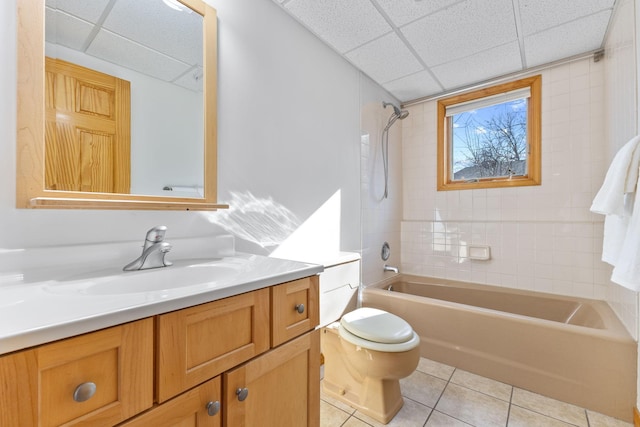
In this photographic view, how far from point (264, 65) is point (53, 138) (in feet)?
3.30

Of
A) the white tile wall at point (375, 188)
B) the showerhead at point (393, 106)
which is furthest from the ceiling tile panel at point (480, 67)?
the white tile wall at point (375, 188)

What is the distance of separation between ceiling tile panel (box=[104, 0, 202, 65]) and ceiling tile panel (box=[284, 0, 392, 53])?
2.17ft

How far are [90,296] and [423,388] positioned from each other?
1739 millimetres

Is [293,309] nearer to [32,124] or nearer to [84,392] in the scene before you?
[84,392]

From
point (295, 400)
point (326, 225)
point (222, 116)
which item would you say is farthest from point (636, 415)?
point (222, 116)

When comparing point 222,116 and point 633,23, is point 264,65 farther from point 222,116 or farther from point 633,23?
point 633,23

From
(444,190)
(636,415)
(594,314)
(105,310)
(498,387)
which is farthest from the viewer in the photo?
(444,190)

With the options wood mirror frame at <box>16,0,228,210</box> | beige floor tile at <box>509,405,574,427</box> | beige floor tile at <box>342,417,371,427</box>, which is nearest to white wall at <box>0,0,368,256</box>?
wood mirror frame at <box>16,0,228,210</box>

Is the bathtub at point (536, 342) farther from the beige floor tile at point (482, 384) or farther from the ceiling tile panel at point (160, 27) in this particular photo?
the ceiling tile panel at point (160, 27)

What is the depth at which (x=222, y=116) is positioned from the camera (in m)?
1.32

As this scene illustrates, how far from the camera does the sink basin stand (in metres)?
0.73

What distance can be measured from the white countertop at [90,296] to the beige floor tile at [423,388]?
1187 millimetres

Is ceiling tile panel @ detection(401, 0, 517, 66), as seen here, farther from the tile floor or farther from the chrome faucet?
the tile floor

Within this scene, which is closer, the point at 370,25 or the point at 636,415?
the point at 636,415
